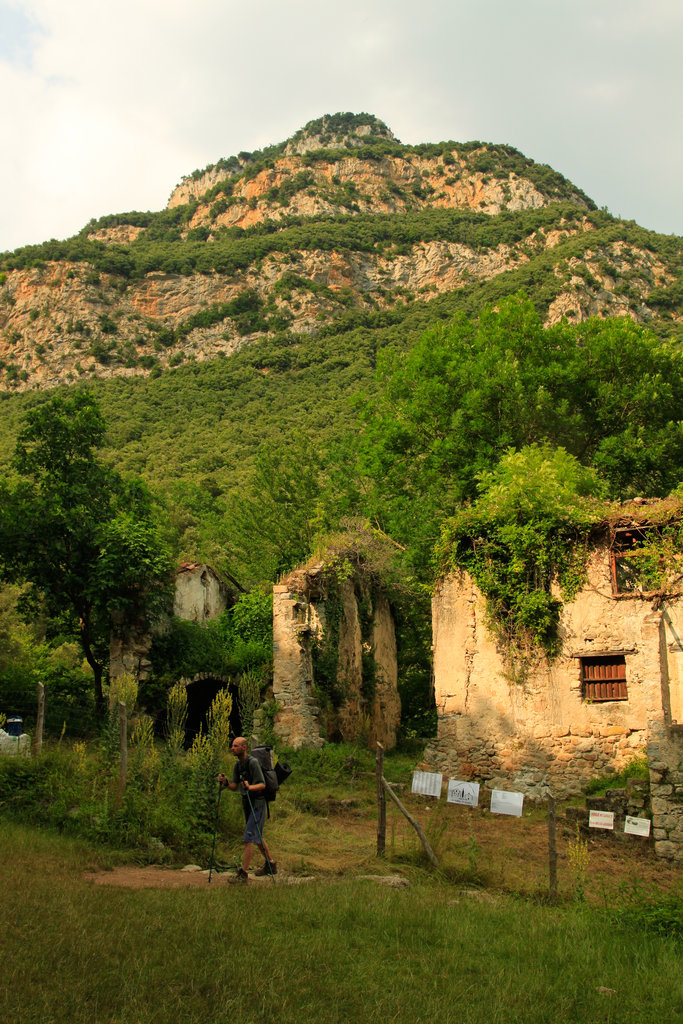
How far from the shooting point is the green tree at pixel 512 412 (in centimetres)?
1928

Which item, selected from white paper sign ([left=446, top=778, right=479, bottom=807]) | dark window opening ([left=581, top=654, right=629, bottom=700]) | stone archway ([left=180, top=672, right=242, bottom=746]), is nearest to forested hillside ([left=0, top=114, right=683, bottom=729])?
dark window opening ([left=581, top=654, right=629, bottom=700])

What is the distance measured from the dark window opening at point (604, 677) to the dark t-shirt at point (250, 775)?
260 inches

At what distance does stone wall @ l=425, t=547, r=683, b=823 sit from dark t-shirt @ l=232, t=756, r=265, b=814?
6.11 metres

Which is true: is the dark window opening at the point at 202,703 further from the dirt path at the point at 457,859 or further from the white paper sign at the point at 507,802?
the white paper sign at the point at 507,802

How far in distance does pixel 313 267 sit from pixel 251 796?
303ft

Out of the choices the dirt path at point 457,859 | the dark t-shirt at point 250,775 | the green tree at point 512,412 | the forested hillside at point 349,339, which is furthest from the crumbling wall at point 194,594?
the dark t-shirt at point 250,775

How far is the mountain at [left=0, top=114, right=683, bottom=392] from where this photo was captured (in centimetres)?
6781

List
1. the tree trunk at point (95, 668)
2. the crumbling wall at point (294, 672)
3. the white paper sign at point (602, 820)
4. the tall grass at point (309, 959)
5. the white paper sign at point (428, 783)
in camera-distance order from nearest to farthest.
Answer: the tall grass at point (309, 959), the white paper sign at point (602, 820), the white paper sign at point (428, 783), the crumbling wall at point (294, 672), the tree trunk at point (95, 668)

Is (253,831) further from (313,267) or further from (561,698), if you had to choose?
(313,267)

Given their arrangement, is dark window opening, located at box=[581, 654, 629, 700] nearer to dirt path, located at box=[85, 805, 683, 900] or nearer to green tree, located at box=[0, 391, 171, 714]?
dirt path, located at box=[85, 805, 683, 900]

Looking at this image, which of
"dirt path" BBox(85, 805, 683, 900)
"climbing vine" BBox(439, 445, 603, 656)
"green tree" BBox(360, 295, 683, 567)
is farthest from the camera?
"green tree" BBox(360, 295, 683, 567)

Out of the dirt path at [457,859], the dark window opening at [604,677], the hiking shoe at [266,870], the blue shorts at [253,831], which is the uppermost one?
the dark window opening at [604,677]

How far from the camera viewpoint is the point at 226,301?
89938 millimetres

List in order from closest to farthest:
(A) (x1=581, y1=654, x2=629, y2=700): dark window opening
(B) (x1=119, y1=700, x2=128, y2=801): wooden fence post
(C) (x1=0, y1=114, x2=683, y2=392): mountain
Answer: (B) (x1=119, y1=700, x2=128, y2=801): wooden fence post → (A) (x1=581, y1=654, x2=629, y2=700): dark window opening → (C) (x1=0, y1=114, x2=683, y2=392): mountain
